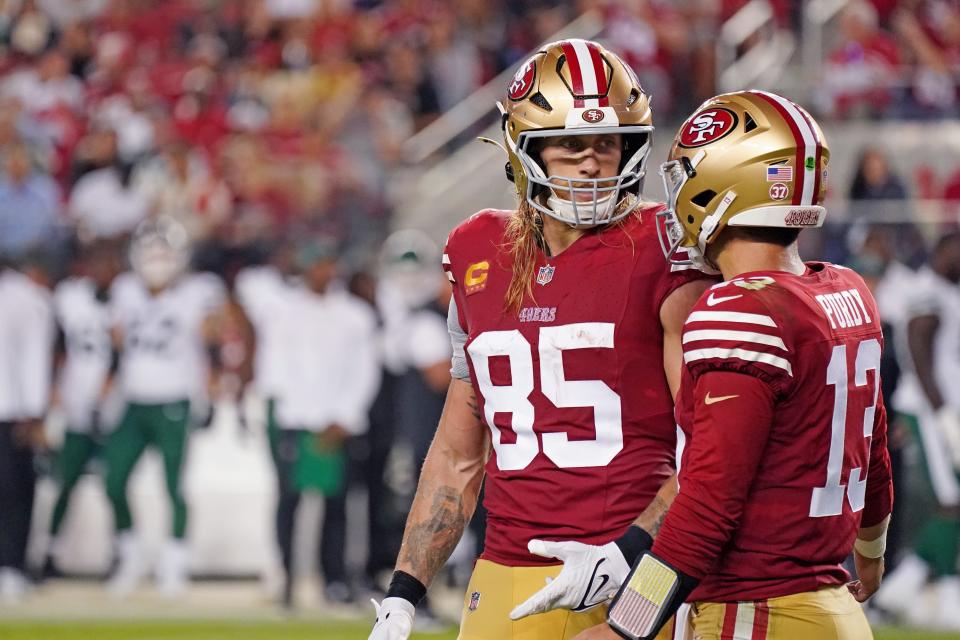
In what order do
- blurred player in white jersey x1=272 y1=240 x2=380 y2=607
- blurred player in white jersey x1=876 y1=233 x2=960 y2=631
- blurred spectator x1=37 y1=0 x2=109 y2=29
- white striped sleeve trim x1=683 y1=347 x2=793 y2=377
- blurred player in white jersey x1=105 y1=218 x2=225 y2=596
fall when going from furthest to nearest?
blurred spectator x1=37 y1=0 x2=109 y2=29 → blurred player in white jersey x1=105 y1=218 x2=225 y2=596 → blurred player in white jersey x1=272 y1=240 x2=380 y2=607 → blurred player in white jersey x1=876 y1=233 x2=960 y2=631 → white striped sleeve trim x1=683 y1=347 x2=793 y2=377

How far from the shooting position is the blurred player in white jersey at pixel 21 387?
29.9 ft

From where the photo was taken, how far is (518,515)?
320 cm

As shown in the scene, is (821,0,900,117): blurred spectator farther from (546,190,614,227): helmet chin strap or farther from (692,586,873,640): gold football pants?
(692,586,873,640): gold football pants

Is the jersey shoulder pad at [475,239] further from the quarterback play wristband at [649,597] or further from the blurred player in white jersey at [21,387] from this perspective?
the blurred player in white jersey at [21,387]

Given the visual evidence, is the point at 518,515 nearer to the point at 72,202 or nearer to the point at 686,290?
the point at 686,290

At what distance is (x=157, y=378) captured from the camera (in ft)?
29.7

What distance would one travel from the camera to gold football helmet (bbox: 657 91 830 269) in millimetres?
2773

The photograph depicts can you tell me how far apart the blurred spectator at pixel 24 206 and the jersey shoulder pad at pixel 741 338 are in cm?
750

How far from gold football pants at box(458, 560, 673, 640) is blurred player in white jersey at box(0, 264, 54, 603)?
21.1ft

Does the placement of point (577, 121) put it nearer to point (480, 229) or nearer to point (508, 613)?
point (480, 229)

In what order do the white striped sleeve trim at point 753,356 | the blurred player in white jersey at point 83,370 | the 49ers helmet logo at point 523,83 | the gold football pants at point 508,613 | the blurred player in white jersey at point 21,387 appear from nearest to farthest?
the white striped sleeve trim at point 753,356 → the gold football pants at point 508,613 → the 49ers helmet logo at point 523,83 → the blurred player in white jersey at point 21,387 → the blurred player in white jersey at point 83,370

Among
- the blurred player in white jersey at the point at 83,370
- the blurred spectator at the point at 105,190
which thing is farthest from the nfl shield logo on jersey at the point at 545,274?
the blurred spectator at the point at 105,190

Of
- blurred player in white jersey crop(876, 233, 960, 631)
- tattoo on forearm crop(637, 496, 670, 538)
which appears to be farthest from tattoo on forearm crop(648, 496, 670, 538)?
blurred player in white jersey crop(876, 233, 960, 631)

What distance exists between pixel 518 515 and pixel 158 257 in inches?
251
